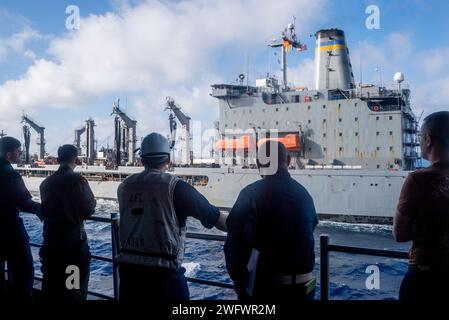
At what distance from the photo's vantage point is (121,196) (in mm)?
2600

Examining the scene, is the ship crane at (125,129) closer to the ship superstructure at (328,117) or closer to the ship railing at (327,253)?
the ship superstructure at (328,117)

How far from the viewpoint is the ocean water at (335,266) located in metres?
9.38

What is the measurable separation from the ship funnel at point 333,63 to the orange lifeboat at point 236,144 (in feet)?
19.0

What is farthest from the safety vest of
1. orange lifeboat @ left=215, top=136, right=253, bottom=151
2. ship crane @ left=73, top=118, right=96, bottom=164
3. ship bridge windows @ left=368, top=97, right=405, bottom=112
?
ship crane @ left=73, top=118, right=96, bottom=164

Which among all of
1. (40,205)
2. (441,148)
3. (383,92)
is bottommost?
(40,205)

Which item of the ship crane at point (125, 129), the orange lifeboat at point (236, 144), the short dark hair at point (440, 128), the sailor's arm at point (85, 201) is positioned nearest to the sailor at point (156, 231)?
the sailor's arm at point (85, 201)

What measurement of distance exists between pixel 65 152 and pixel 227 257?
2.14 metres

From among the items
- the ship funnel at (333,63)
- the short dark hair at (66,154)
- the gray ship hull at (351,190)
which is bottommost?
the gray ship hull at (351,190)

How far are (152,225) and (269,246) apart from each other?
81cm

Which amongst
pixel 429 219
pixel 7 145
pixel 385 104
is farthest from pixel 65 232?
pixel 385 104

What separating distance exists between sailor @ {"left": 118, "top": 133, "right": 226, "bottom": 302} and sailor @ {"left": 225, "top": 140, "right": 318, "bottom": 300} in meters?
0.29

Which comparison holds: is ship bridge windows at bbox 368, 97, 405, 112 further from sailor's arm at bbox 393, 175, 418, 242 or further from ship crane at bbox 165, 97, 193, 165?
sailor's arm at bbox 393, 175, 418, 242

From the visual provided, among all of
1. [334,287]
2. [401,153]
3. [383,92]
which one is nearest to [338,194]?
[401,153]

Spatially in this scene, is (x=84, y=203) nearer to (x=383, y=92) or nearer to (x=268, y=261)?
(x=268, y=261)
